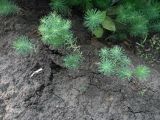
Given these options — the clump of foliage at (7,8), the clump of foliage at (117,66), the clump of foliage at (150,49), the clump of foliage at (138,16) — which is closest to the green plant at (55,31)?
the clump of foliage at (117,66)

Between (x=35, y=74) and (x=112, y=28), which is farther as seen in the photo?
(x=112, y=28)

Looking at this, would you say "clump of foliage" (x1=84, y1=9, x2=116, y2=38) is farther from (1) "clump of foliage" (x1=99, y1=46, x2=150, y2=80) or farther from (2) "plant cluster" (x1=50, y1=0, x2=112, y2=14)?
(1) "clump of foliage" (x1=99, y1=46, x2=150, y2=80)

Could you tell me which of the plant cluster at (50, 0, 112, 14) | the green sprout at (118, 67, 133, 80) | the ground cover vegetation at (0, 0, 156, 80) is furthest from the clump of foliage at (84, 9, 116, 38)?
the green sprout at (118, 67, 133, 80)

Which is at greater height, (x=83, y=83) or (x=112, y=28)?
(x=112, y=28)

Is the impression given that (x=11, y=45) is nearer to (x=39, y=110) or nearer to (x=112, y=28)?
(x=39, y=110)

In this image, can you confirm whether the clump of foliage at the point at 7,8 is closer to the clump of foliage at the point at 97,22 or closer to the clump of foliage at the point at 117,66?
the clump of foliage at the point at 97,22

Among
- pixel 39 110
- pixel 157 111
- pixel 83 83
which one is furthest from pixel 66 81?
pixel 157 111

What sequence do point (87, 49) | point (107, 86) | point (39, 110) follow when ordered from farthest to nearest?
point (87, 49) < point (107, 86) < point (39, 110)

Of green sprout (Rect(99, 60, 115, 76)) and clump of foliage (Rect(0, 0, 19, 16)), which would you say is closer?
green sprout (Rect(99, 60, 115, 76))
